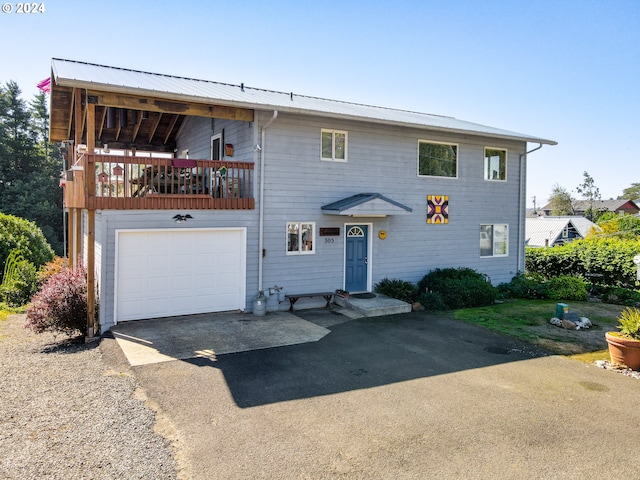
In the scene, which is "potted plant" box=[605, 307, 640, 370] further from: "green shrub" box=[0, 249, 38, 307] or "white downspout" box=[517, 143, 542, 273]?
"green shrub" box=[0, 249, 38, 307]

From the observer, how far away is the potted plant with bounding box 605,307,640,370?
716 cm

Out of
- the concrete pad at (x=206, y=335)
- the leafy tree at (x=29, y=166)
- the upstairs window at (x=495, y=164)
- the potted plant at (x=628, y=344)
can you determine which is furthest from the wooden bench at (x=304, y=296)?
the leafy tree at (x=29, y=166)

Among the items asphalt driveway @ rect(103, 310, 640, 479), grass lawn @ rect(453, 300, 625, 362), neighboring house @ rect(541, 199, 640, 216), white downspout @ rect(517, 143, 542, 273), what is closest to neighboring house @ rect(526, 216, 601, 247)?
white downspout @ rect(517, 143, 542, 273)

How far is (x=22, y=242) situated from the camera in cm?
1634

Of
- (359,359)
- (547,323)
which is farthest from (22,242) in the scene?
(547,323)

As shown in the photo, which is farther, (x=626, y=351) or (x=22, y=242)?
(x=22, y=242)

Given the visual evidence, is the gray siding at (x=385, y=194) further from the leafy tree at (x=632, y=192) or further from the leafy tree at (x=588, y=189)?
the leafy tree at (x=632, y=192)

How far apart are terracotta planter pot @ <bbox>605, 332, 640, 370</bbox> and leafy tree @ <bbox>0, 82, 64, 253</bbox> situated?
36188mm

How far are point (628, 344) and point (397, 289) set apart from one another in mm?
5936

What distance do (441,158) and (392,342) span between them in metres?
7.26

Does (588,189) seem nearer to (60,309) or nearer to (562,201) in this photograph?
(562,201)

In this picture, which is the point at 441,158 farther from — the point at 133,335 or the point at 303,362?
the point at 133,335

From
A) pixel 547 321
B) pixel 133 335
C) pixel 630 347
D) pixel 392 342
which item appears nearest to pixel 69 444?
pixel 133 335

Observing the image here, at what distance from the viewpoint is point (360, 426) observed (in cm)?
512
